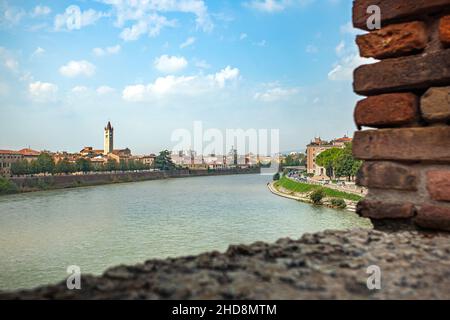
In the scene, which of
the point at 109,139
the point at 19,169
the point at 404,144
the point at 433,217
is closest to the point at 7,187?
the point at 19,169

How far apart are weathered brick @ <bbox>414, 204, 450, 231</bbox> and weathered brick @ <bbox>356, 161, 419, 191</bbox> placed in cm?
11

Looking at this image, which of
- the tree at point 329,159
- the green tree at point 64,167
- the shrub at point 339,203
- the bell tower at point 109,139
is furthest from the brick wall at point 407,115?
the bell tower at point 109,139

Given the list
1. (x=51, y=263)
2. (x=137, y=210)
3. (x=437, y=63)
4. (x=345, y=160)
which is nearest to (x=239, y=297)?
(x=437, y=63)

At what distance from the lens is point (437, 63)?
1.92 metres

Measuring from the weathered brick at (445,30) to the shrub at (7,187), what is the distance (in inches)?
1790

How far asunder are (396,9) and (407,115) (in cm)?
53

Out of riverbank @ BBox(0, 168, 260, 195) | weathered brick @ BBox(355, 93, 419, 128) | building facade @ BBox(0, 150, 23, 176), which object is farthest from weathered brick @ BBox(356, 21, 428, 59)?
building facade @ BBox(0, 150, 23, 176)

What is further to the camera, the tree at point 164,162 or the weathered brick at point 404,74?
the tree at point 164,162

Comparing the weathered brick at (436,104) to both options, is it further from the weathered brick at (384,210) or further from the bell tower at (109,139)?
the bell tower at (109,139)

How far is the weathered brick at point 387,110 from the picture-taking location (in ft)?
6.46

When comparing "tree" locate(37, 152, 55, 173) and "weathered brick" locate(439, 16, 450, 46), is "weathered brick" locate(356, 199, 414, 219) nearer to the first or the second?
"weathered brick" locate(439, 16, 450, 46)

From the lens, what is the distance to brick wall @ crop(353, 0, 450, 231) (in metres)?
1.89

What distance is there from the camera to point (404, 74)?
199 cm

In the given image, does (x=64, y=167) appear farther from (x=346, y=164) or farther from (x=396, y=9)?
(x=396, y=9)
